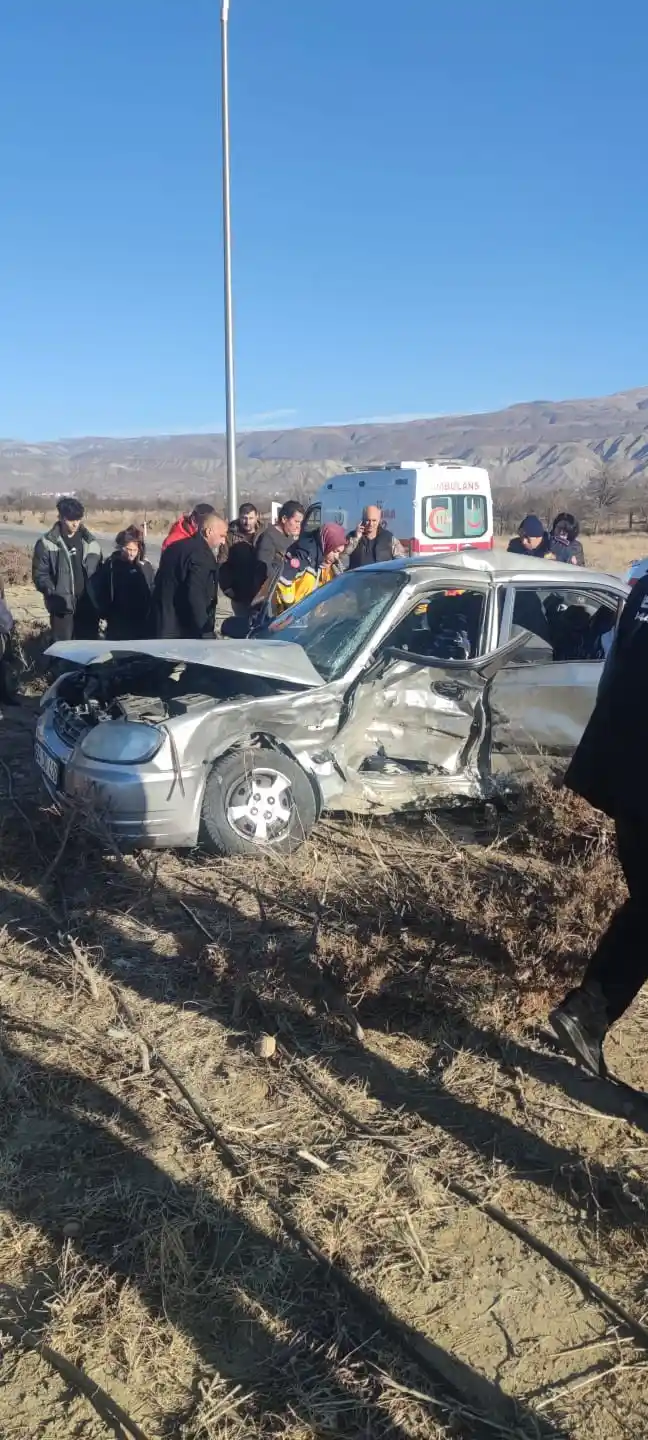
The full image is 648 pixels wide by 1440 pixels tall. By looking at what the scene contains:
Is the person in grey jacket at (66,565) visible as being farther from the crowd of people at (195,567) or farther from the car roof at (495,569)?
the car roof at (495,569)

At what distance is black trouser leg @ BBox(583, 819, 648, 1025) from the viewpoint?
3020 millimetres

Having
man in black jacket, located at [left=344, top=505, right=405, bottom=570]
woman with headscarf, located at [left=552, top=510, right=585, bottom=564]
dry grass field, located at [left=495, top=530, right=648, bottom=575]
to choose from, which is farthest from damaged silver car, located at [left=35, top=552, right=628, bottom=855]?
dry grass field, located at [left=495, top=530, right=648, bottom=575]

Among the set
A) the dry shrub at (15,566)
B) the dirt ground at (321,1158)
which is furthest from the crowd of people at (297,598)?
the dry shrub at (15,566)

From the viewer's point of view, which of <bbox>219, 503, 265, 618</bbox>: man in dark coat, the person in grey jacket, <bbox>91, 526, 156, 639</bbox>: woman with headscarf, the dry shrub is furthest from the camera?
the dry shrub

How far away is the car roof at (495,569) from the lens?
19.2 feet

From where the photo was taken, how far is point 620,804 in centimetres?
304

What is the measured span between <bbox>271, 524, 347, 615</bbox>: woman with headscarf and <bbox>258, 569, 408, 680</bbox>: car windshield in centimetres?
127

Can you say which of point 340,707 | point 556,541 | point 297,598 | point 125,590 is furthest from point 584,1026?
point 556,541

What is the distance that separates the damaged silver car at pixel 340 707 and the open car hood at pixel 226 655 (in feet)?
0.04

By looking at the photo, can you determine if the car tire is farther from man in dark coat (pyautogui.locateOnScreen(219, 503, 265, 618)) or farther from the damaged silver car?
man in dark coat (pyautogui.locateOnScreen(219, 503, 265, 618))

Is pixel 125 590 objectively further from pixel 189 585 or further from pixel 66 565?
pixel 189 585

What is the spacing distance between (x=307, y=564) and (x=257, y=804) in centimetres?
308

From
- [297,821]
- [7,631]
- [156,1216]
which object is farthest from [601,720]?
[7,631]

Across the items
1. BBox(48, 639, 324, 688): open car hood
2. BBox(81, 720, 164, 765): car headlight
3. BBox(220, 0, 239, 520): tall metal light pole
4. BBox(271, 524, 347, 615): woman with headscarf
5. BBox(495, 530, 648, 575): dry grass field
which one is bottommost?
BBox(495, 530, 648, 575): dry grass field
